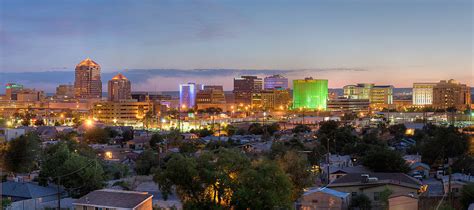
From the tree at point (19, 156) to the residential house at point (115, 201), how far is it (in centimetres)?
547

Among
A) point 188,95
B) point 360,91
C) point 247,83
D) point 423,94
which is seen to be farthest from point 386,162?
point 247,83

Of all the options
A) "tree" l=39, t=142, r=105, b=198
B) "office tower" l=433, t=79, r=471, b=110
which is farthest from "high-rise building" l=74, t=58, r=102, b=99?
"tree" l=39, t=142, r=105, b=198

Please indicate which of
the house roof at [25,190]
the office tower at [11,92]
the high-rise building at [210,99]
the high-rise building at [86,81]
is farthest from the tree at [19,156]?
the high-rise building at [86,81]

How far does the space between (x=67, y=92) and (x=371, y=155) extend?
105 metres

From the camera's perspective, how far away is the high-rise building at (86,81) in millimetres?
97500

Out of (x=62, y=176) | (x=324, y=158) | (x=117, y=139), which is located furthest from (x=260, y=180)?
(x=117, y=139)

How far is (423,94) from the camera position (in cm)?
8269

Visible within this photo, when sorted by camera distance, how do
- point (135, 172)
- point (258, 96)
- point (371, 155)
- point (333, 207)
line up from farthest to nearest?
Result: point (258, 96) < point (135, 172) < point (371, 155) < point (333, 207)

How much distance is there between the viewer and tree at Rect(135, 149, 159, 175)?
47.1ft

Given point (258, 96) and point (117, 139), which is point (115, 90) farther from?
point (117, 139)

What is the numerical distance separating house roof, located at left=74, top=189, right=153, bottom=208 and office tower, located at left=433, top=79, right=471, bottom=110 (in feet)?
246

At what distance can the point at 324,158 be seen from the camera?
16.3 meters

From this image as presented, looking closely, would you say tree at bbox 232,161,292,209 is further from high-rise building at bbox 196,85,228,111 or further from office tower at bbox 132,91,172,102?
high-rise building at bbox 196,85,228,111

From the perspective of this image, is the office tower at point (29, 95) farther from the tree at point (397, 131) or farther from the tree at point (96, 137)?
the tree at point (397, 131)
